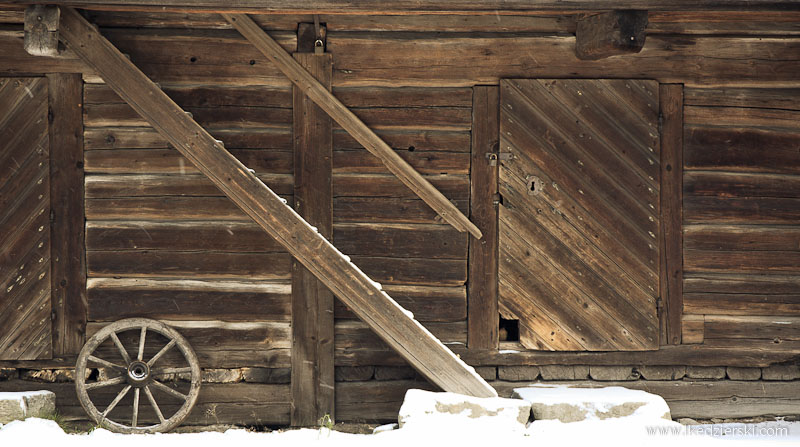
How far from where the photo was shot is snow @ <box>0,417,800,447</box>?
465 cm

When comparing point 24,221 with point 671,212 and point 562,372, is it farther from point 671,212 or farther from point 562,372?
point 671,212

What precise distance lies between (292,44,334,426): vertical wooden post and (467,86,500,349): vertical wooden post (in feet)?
3.48

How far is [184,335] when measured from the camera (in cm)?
544

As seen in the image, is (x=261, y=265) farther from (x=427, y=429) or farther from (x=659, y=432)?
(x=659, y=432)

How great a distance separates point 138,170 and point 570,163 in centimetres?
320

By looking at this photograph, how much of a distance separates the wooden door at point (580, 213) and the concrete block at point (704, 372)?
39cm

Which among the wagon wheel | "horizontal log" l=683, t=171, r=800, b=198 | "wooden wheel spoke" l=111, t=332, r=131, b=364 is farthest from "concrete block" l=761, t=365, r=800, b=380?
"wooden wheel spoke" l=111, t=332, r=131, b=364

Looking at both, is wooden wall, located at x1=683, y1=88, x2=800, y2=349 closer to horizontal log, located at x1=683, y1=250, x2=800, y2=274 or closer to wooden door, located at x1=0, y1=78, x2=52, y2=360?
horizontal log, located at x1=683, y1=250, x2=800, y2=274

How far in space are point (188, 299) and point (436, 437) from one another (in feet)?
6.96

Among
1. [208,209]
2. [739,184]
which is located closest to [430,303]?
[208,209]

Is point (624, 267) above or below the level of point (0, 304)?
above

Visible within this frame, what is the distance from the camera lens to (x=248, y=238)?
17.7 ft

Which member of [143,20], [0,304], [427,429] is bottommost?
[427,429]

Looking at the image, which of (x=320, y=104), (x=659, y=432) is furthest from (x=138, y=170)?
(x=659, y=432)
